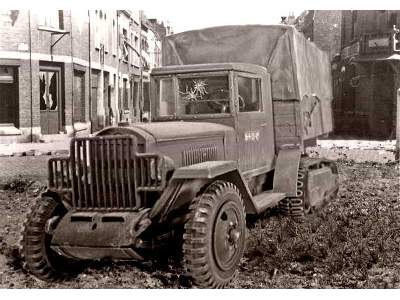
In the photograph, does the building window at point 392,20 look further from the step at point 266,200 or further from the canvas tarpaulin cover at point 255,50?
the step at point 266,200

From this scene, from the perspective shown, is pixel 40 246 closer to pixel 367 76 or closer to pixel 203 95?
pixel 203 95

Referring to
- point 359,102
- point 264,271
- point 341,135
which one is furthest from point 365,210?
point 359,102

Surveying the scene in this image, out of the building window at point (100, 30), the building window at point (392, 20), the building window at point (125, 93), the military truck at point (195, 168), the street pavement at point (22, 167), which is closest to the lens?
the military truck at point (195, 168)

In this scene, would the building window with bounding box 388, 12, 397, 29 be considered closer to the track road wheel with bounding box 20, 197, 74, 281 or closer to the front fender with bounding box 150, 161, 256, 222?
the front fender with bounding box 150, 161, 256, 222

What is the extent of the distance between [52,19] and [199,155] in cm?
228

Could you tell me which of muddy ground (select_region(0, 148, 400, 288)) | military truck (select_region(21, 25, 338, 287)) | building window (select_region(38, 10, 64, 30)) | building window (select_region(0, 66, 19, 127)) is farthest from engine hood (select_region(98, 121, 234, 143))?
building window (select_region(0, 66, 19, 127))

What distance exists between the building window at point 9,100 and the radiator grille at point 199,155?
7.00 feet

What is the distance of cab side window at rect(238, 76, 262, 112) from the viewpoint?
482 centimetres

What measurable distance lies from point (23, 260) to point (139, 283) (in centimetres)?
85

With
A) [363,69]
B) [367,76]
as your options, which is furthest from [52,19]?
[363,69]

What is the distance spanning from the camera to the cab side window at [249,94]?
4824mm

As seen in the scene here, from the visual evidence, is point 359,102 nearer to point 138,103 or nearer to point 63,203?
point 138,103

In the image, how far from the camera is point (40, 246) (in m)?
3.69

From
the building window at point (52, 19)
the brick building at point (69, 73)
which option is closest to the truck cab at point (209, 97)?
the brick building at point (69, 73)
